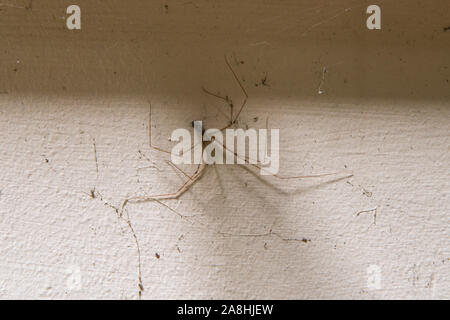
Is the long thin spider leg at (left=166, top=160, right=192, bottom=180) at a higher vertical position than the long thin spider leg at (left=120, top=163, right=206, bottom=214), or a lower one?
higher

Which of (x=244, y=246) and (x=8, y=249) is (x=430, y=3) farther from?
(x=8, y=249)

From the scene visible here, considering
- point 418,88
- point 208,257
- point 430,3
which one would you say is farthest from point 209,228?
point 430,3

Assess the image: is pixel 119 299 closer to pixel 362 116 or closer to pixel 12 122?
pixel 12 122

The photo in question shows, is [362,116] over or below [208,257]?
over

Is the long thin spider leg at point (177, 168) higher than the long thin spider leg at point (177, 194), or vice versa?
the long thin spider leg at point (177, 168)
